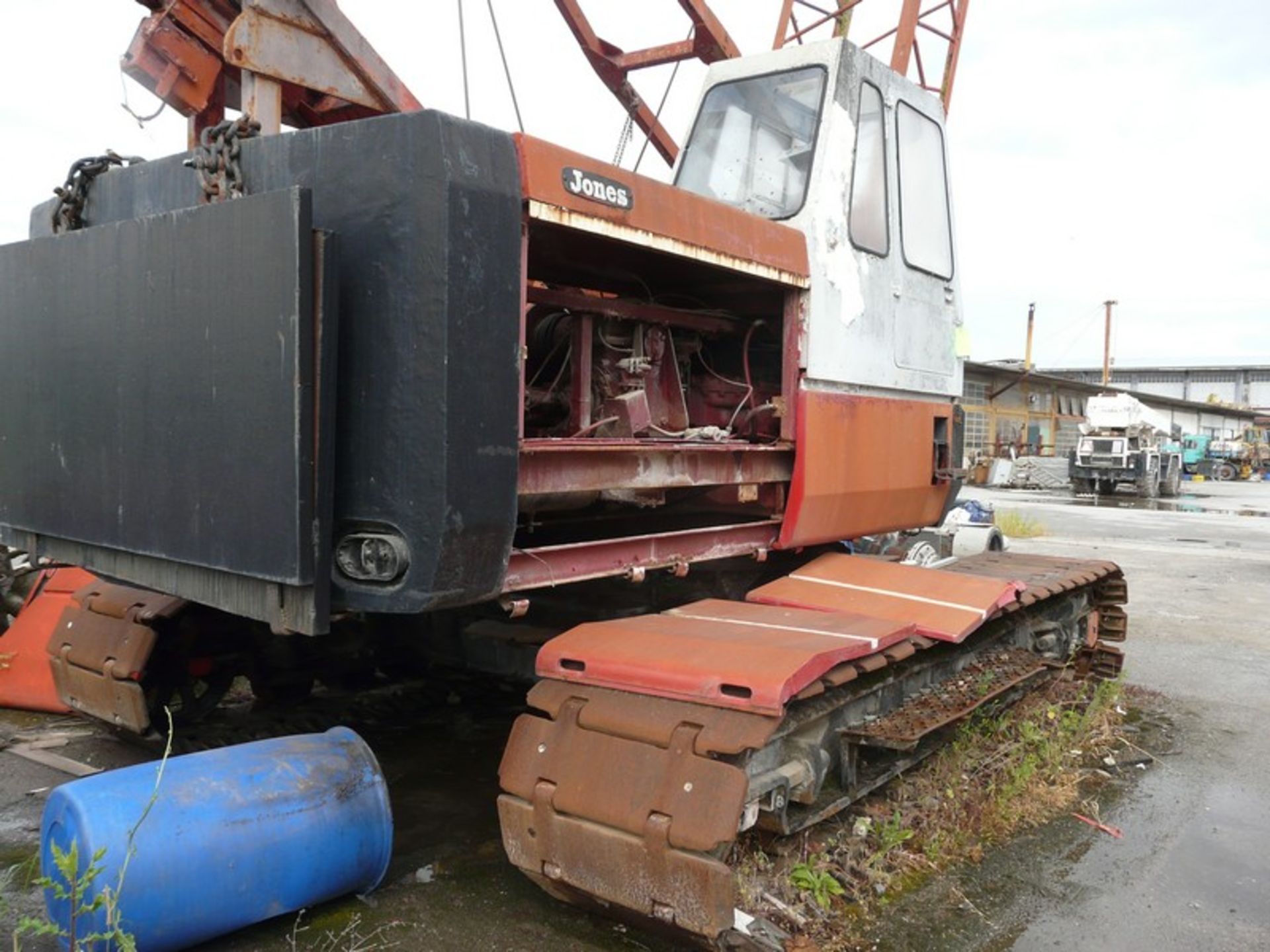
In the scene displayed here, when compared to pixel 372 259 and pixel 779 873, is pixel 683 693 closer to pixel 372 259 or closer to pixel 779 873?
pixel 779 873

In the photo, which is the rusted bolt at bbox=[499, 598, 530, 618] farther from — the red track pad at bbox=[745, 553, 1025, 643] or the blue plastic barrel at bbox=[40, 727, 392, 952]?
the red track pad at bbox=[745, 553, 1025, 643]

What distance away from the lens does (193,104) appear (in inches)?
191

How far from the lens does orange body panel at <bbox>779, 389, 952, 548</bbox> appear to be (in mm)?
4215

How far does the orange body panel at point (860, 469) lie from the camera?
421 cm

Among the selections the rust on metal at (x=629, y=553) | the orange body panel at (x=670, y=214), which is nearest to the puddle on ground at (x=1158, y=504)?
the rust on metal at (x=629, y=553)

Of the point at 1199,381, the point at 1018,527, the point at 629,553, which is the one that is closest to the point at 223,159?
the point at 629,553

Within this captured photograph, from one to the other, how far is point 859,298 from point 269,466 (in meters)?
2.69

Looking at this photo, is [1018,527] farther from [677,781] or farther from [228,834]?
[228,834]

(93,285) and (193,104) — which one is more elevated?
(193,104)

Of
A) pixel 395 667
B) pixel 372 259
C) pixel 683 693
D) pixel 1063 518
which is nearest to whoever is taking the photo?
pixel 372 259

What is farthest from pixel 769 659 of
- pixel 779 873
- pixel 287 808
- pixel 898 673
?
pixel 287 808

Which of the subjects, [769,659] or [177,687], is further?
[177,687]

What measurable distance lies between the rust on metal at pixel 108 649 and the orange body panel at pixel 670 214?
2424 mm

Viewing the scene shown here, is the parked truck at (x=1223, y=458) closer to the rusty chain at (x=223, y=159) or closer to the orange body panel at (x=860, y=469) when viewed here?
the orange body panel at (x=860, y=469)
